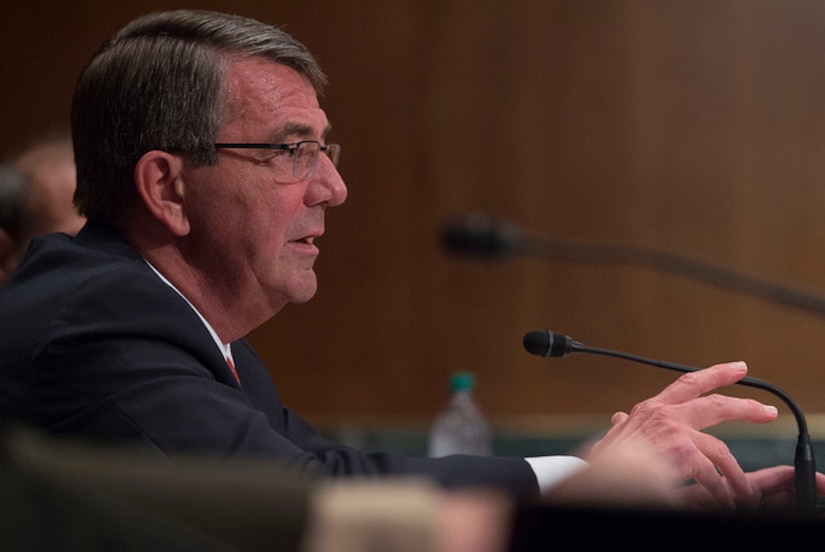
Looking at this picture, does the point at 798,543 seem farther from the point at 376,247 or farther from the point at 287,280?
the point at 376,247

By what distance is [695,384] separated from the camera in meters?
1.28

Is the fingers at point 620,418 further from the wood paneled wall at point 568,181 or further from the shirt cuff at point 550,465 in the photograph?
the wood paneled wall at point 568,181

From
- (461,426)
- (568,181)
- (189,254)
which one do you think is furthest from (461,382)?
(189,254)

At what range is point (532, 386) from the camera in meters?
3.71

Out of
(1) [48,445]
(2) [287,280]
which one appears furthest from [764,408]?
(1) [48,445]

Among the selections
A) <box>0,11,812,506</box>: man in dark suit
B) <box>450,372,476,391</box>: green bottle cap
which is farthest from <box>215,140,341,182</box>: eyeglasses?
<box>450,372,476,391</box>: green bottle cap

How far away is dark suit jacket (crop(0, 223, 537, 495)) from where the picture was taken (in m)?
Result: 1.19

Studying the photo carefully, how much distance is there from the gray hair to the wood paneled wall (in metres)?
2.04

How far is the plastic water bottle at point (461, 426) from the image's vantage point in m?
3.51

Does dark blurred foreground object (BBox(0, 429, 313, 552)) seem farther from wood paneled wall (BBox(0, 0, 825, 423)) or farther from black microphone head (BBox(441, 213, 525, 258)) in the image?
wood paneled wall (BBox(0, 0, 825, 423))

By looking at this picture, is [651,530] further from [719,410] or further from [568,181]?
[568,181]

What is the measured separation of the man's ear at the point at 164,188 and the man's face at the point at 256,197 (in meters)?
Result: 0.01

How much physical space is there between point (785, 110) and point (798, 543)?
3.43m

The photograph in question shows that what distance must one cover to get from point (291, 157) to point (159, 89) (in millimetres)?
186
